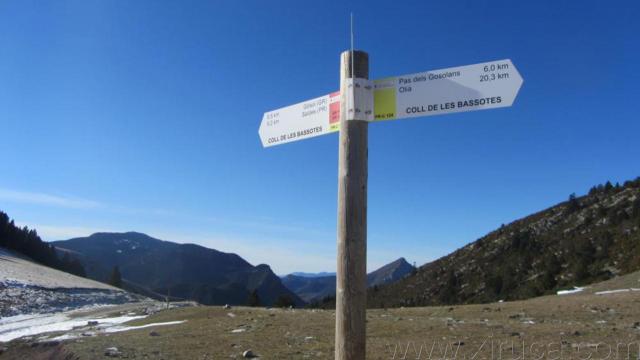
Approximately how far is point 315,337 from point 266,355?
2.58m

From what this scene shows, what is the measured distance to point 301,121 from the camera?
5055 mm

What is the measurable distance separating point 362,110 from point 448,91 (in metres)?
0.82

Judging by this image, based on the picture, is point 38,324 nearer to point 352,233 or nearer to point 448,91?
point 352,233

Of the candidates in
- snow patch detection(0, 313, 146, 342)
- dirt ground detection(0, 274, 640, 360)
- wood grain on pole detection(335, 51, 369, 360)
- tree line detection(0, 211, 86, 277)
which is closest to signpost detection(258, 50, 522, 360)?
wood grain on pole detection(335, 51, 369, 360)

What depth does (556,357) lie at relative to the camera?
8.62 metres

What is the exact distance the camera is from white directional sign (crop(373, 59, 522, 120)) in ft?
13.6

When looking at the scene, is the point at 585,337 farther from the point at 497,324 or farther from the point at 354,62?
the point at 354,62

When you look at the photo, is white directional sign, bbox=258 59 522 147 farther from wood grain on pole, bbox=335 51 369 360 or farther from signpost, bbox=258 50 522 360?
wood grain on pole, bbox=335 51 369 360

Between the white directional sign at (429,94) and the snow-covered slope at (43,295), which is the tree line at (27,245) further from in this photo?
the white directional sign at (429,94)

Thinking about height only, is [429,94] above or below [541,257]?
below

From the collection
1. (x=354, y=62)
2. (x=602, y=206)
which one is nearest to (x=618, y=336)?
(x=354, y=62)

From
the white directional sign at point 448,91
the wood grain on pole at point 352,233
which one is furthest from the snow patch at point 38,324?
the white directional sign at point 448,91

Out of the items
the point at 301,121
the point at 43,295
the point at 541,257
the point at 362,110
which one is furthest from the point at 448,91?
the point at 541,257

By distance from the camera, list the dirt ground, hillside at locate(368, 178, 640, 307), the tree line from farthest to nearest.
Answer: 1. the tree line
2. hillside at locate(368, 178, 640, 307)
3. the dirt ground
